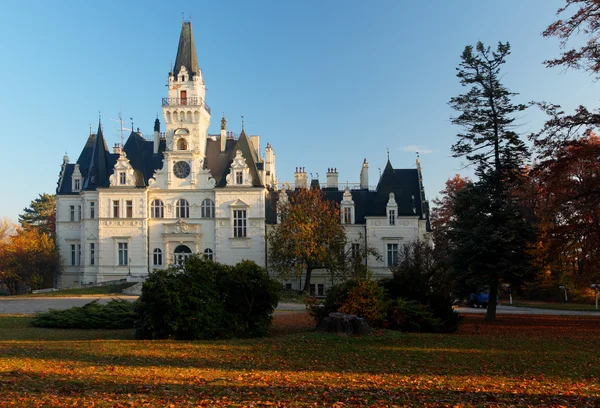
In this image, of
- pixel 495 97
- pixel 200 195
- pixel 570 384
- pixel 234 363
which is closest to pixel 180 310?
pixel 234 363

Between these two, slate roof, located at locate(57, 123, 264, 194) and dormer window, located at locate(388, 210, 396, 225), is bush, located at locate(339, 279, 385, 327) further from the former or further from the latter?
slate roof, located at locate(57, 123, 264, 194)

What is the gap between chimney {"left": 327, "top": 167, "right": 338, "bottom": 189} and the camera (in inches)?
2522

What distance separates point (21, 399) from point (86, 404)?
3.71 ft

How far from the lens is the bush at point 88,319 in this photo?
930 inches

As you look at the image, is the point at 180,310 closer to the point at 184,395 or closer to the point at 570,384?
the point at 184,395

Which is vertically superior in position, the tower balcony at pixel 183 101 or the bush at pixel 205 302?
the tower balcony at pixel 183 101

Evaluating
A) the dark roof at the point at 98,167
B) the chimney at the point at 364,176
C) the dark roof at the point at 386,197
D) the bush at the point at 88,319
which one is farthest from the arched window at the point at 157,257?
the bush at the point at 88,319

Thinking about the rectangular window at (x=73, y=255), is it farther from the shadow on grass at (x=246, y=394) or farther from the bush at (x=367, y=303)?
the shadow on grass at (x=246, y=394)

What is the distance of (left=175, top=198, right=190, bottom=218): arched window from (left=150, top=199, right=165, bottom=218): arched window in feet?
4.46

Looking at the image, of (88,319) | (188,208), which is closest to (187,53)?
(188,208)

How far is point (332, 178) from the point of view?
64.6m

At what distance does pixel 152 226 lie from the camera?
5800 cm

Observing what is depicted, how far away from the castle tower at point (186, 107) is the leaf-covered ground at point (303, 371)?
3917 cm

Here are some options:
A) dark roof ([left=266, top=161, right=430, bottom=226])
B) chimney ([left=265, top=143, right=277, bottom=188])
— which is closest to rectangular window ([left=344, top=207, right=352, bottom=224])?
dark roof ([left=266, top=161, right=430, bottom=226])
